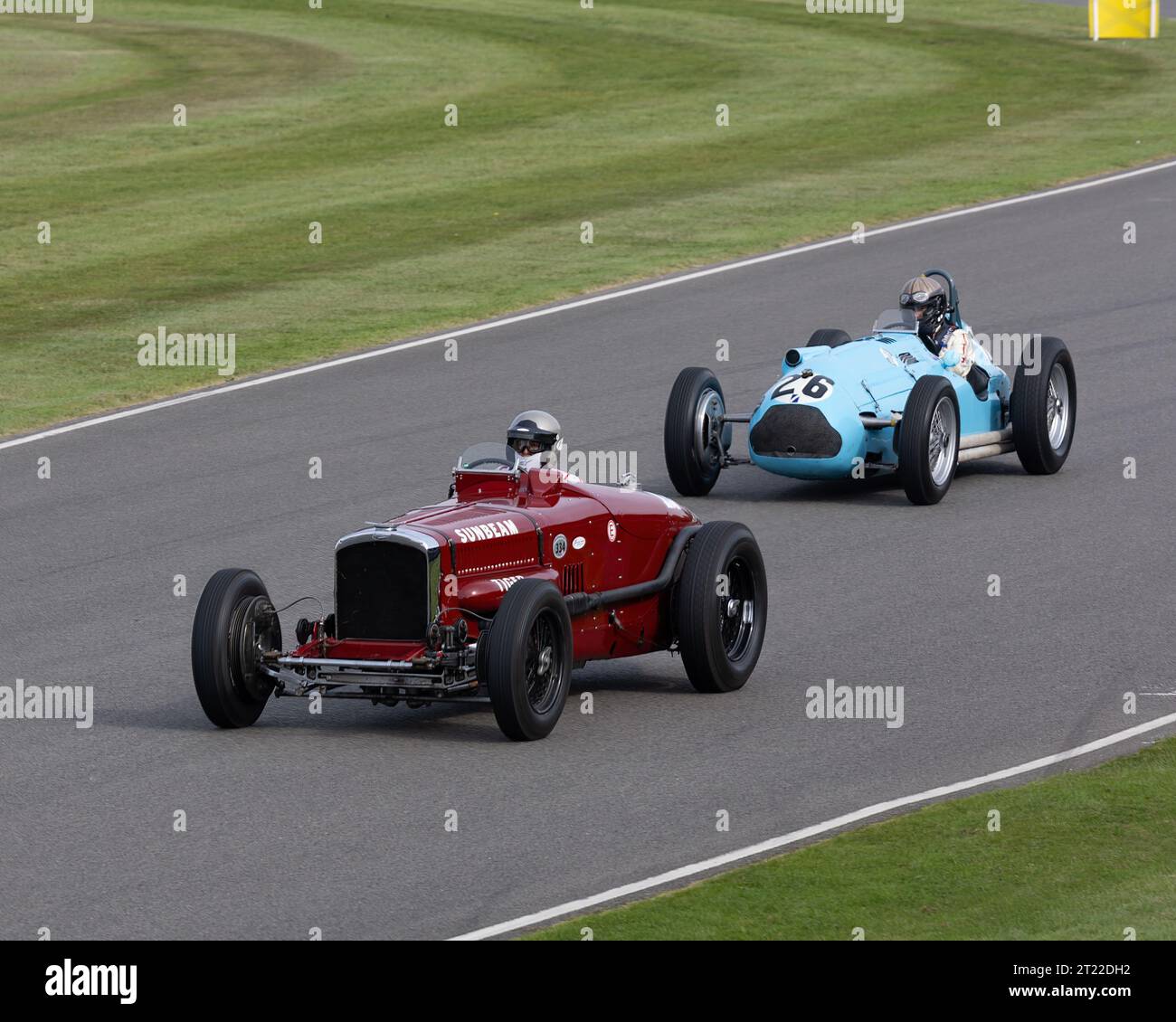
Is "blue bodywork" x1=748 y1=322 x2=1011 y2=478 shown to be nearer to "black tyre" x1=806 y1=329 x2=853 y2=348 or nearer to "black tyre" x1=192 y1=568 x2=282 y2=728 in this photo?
"black tyre" x1=806 y1=329 x2=853 y2=348

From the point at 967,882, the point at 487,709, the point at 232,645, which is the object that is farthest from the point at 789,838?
the point at 232,645

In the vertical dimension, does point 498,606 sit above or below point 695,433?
below

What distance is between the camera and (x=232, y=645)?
34.6 ft

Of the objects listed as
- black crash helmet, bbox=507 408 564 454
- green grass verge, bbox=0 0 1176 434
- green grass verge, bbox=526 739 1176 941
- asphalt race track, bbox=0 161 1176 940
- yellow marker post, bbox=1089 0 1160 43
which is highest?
yellow marker post, bbox=1089 0 1160 43

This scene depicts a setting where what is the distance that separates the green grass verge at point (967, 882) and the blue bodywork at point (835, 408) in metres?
6.10

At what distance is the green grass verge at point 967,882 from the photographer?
820 centimetres

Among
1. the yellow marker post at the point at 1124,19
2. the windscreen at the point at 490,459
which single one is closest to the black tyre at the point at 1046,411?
the windscreen at the point at 490,459

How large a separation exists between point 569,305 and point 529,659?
13.0 m

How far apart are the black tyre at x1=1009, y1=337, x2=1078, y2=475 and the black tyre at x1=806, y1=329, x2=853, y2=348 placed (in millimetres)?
1311

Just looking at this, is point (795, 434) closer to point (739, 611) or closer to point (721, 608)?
point (739, 611)

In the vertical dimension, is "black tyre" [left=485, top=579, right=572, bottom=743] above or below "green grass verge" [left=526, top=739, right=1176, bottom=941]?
above

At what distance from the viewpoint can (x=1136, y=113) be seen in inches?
1345

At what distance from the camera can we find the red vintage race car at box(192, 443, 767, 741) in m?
10.4

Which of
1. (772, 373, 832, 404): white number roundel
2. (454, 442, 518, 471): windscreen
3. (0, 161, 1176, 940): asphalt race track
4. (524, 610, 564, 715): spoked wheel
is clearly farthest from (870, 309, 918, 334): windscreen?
(524, 610, 564, 715): spoked wheel
